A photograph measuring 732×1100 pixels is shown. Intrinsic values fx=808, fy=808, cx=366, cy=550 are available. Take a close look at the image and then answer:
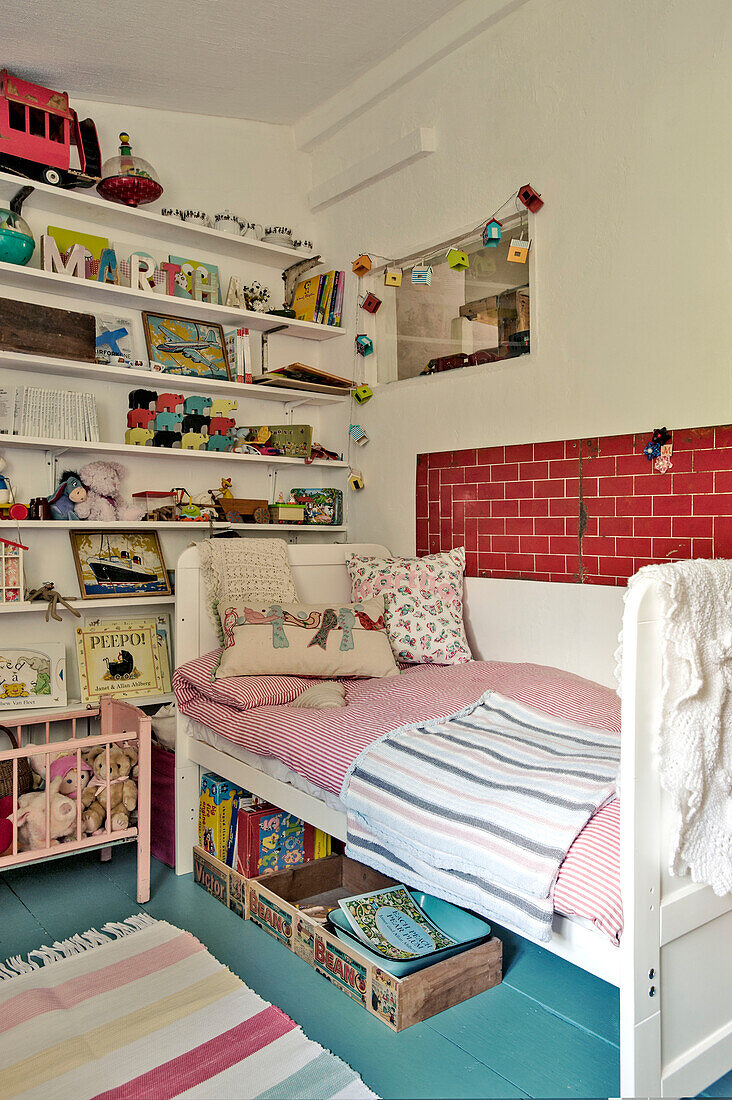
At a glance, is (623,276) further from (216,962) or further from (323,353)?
(216,962)

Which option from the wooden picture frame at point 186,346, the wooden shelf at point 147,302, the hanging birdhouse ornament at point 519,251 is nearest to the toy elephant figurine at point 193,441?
the wooden picture frame at point 186,346

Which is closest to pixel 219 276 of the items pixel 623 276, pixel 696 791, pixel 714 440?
pixel 623 276

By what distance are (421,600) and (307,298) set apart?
5.03 ft

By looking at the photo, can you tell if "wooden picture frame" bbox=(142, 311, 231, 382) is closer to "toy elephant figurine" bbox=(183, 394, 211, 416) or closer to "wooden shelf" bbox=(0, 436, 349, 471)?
"toy elephant figurine" bbox=(183, 394, 211, 416)

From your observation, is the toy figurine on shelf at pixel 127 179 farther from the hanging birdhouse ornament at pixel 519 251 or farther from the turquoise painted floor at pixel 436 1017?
the turquoise painted floor at pixel 436 1017

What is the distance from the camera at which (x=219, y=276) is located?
3322 mm

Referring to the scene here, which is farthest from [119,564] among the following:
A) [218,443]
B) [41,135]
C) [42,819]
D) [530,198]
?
[530,198]

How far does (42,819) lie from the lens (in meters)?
2.15

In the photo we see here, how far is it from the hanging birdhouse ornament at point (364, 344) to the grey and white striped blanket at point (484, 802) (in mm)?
1879

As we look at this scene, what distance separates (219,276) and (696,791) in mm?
2799

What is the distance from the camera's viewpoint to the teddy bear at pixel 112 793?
224cm

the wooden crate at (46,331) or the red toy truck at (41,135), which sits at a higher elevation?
the red toy truck at (41,135)

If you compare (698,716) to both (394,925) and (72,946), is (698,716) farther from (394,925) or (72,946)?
(72,946)

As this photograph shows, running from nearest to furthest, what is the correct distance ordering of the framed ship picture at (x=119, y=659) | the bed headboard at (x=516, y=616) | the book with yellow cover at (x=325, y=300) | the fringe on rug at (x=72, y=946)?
the fringe on rug at (x=72, y=946), the bed headboard at (x=516, y=616), the framed ship picture at (x=119, y=659), the book with yellow cover at (x=325, y=300)
